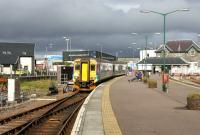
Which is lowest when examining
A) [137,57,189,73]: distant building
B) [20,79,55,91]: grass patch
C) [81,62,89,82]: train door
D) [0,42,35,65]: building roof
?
[20,79,55,91]: grass patch

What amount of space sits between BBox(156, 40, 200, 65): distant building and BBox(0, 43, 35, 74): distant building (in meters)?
38.2

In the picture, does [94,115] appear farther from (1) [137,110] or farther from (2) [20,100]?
(2) [20,100]

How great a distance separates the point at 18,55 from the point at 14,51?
2203mm

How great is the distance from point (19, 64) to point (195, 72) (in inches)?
2107

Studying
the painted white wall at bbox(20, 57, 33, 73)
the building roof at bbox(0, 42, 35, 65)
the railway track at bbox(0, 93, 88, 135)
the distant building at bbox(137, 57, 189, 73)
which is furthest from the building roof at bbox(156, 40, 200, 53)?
the railway track at bbox(0, 93, 88, 135)

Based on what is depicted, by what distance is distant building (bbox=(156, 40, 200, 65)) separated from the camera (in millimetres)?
124550

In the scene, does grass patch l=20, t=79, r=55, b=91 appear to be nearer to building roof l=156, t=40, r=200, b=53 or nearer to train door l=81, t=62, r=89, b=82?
train door l=81, t=62, r=89, b=82

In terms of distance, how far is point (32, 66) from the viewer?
12975 centimetres

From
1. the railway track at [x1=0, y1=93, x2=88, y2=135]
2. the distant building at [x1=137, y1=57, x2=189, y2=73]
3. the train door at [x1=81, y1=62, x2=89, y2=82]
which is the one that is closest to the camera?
the railway track at [x1=0, y1=93, x2=88, y2=135]

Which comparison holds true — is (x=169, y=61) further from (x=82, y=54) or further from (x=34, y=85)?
(x=34, y=85)

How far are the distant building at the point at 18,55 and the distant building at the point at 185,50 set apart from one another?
1506 inches

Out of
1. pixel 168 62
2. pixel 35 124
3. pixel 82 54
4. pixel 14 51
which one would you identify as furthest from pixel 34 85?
pixel 82 54

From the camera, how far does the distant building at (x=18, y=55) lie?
125 metres

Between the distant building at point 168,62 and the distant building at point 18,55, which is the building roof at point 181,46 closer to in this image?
the distant building at point 168,62
